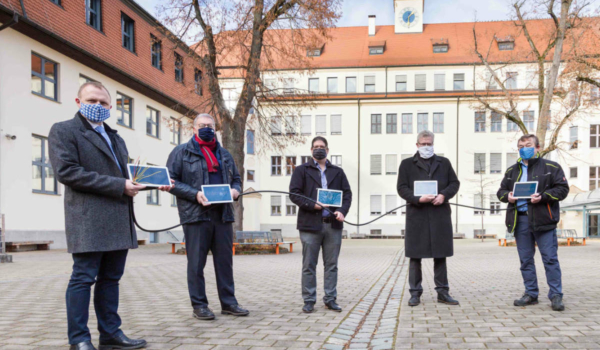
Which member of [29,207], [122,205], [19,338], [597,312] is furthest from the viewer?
[29,207]

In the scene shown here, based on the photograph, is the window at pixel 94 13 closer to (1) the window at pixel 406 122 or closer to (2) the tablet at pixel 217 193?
(2) the tablet at pixel 217 193

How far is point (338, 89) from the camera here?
5141cm

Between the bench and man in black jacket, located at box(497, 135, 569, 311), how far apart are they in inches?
649

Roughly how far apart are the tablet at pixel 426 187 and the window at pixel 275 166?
4450cm

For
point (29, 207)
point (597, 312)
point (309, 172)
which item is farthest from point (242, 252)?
point (597, 312)

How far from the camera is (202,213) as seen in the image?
5648mm

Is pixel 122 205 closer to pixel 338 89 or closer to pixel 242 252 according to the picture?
pixel 242 252

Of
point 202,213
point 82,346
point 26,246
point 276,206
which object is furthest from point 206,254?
point 276,206

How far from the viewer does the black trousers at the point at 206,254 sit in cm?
566

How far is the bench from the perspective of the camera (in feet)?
60.4

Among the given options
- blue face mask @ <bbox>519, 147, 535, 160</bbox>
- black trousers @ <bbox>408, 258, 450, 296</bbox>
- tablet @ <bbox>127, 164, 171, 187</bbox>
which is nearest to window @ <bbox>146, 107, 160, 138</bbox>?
black trousers @ <bbox>408, 258, 450, 296</bbox>

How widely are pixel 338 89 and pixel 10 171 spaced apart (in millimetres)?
36096

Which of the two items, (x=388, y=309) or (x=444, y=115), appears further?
(x=444, y=115)

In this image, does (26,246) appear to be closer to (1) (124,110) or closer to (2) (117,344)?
(1) (124,110)
